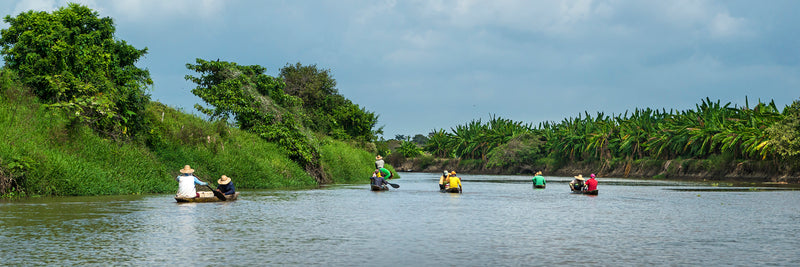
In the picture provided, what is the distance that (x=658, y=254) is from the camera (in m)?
13.0

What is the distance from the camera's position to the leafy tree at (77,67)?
32.0 meters

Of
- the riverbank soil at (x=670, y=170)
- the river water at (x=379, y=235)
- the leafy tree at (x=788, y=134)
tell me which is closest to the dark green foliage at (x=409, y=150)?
the riverbank soil at (x=670, y=170)

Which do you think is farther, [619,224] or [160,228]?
[619,224]

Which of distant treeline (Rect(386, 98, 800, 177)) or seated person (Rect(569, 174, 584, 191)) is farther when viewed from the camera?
distant treeline (Rect(386, 98, 800, 177))

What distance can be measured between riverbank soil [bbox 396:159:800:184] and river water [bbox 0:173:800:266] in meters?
46.2

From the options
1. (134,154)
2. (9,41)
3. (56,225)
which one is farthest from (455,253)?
(9,41)

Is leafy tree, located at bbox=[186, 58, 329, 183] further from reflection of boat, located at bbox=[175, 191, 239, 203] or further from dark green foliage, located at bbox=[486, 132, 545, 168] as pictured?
dark green foliage, located at bbox=[486, 132, 545, 168]

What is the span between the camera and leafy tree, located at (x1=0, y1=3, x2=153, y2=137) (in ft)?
105

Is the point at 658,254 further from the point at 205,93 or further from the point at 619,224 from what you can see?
the point at 205,93

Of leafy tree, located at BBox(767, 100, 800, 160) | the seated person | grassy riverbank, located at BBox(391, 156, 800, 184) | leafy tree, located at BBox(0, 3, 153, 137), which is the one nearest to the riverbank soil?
grassy riverbank, located at BBox(391, 156, 800, 184)

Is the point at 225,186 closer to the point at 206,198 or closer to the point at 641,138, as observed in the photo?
the point at 206,198

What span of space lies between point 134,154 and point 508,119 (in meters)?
113

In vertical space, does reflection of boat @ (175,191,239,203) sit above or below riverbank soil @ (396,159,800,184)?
below

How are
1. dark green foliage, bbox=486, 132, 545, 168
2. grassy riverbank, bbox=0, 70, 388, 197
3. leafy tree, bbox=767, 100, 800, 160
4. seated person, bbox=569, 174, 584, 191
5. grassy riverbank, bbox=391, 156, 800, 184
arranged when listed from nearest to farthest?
1. grassy riverbank, bbox=0, 70, 388, 197
2. seated person, bbox=569, 174, 584, 191
3. leafy tree, bbox=767, 100, 800, 160
4. grassy riverbank, bbox=391, 156, 800, 184
5. dark green foliage, bbox=486, 132, 545, 168
